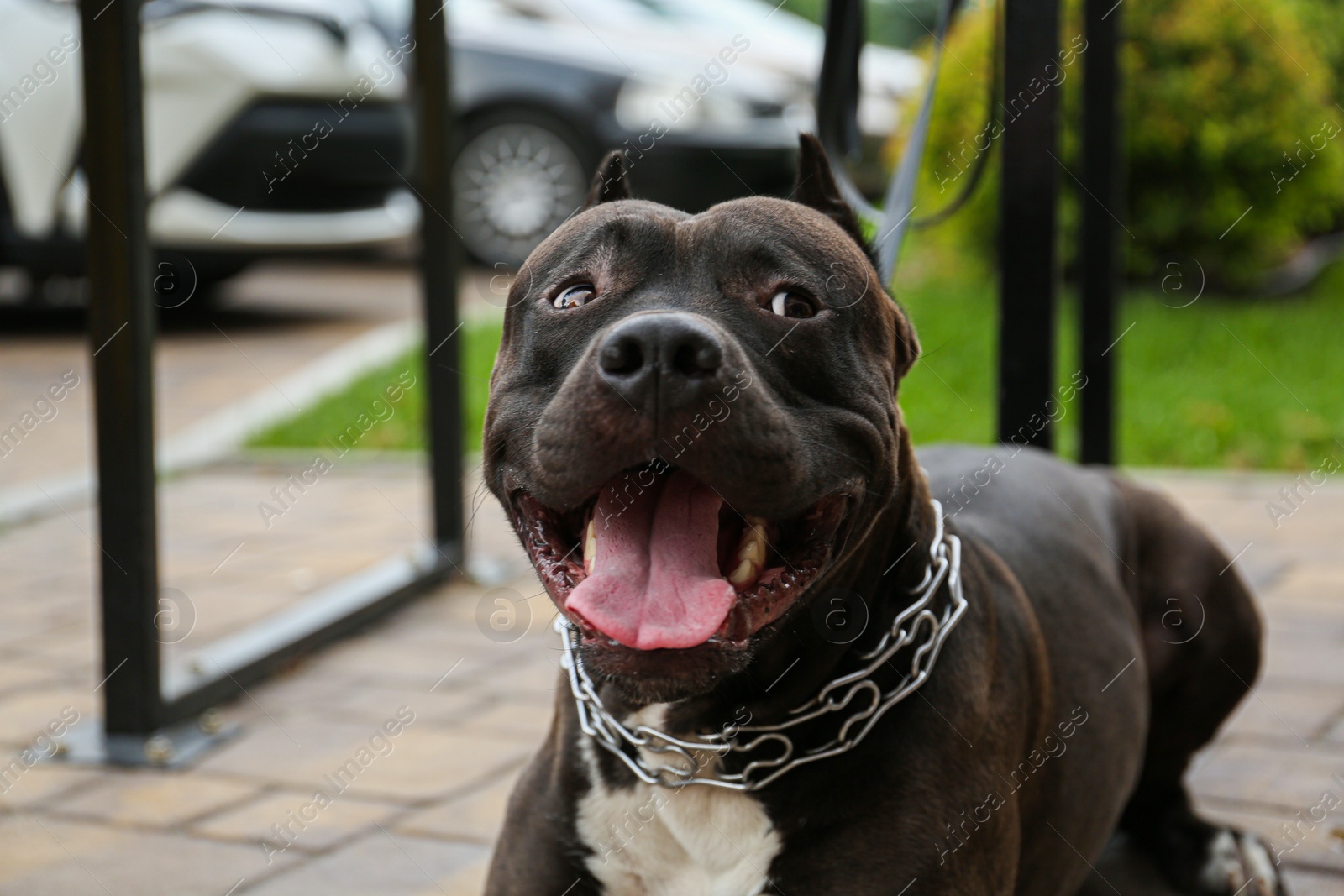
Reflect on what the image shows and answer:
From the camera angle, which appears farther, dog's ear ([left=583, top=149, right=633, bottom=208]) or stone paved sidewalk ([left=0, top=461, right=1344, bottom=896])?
stone paved sidewalk ([left=0, top=461, right=1344, bottom=896])

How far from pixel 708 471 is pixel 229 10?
296 inches

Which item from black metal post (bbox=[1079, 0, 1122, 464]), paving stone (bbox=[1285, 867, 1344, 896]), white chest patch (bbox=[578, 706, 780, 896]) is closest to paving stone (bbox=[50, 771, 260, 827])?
white chest patch (bbox=[578, 706, 780, 896])

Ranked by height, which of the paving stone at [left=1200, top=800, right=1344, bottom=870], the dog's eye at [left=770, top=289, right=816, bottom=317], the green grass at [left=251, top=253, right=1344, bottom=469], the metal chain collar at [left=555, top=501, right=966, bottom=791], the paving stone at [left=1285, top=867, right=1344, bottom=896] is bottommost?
the green grass at [left=251, top=253, right=1344, bottom=469]

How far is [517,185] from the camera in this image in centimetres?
1088

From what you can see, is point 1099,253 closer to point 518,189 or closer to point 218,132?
point 218,132

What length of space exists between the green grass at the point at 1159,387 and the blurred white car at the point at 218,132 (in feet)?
4.23

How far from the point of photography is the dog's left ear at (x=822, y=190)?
2533 millimetres

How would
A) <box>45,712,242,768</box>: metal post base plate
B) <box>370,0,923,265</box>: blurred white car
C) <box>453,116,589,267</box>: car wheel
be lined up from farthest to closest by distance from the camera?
<box>453,116,589,267</box>: car wheel → <box>370,0,923,265</box>: blurred white car → <box>45,712,242,768</box>: metal post base plate

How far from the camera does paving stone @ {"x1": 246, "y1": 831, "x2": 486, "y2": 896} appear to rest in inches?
112

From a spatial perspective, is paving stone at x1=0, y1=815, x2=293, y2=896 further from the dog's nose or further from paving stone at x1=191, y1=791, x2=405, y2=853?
the dog's nose

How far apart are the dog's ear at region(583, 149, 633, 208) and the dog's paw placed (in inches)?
66.7

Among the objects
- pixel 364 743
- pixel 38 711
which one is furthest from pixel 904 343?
pixel 38 711

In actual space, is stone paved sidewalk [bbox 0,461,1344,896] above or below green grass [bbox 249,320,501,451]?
above

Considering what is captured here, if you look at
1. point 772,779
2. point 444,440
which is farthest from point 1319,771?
point 444,440
